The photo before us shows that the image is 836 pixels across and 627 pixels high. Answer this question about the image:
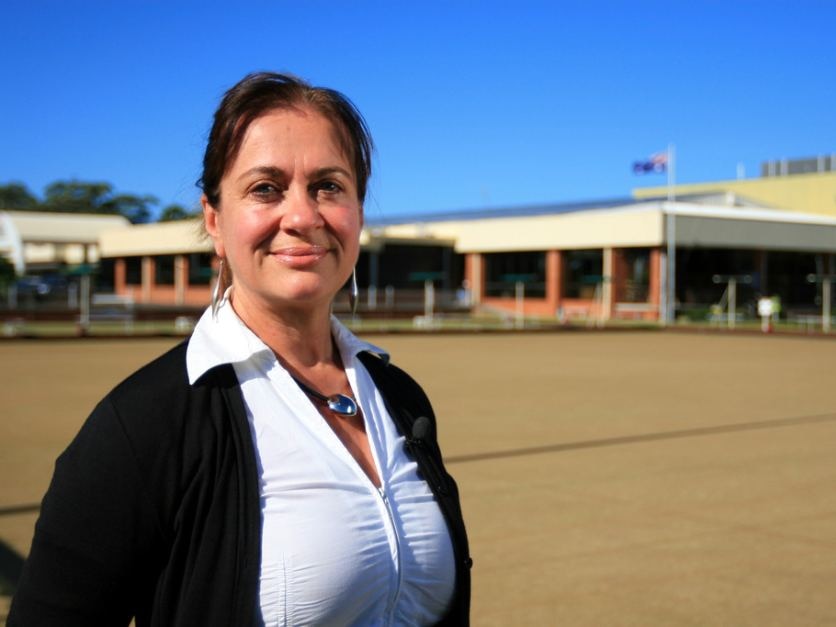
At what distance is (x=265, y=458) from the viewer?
1.82 meters

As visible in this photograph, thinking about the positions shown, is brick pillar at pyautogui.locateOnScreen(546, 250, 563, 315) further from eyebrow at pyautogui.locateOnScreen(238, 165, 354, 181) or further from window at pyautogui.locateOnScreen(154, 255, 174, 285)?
eyebrow at pyautogui.locateOnScreen(238, 165, 354, 181)

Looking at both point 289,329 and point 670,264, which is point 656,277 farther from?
point 289,329

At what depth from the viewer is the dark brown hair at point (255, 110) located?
6.56 feet

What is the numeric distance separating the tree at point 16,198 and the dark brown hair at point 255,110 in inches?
4657

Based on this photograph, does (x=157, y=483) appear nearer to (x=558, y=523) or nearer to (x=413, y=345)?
(x=558, y=523)

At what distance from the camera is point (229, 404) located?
183 centimetres

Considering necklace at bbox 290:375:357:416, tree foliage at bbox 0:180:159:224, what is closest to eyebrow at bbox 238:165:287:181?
necklace at bbox 290:375:357:416

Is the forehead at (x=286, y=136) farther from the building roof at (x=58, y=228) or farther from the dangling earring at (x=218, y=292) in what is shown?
the building roof at (x=58, y=228)

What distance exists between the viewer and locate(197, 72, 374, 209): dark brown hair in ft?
6.56

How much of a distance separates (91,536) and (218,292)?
667 millimetres

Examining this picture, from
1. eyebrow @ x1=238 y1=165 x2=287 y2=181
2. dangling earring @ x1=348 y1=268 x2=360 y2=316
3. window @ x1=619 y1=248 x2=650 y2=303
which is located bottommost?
dangling earring @ x1=348 y1=268 x2=360 y2=316

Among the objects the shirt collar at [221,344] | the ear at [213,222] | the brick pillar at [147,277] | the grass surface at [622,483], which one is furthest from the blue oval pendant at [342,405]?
the brick pillar at [147,277]

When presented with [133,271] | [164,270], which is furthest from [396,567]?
[133,271]

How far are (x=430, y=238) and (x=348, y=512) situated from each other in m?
50.9
